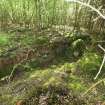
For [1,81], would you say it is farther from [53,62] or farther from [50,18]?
[50,18]

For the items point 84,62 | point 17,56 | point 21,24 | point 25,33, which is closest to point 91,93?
point 84,62

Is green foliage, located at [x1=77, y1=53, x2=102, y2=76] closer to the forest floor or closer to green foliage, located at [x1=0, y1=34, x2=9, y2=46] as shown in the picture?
the forest floor

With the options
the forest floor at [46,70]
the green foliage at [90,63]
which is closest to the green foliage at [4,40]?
the forest floor at [46,70]

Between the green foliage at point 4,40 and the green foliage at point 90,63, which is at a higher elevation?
the green foliage at point 4,40

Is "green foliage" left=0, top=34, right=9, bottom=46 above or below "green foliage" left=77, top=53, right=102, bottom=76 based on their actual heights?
above

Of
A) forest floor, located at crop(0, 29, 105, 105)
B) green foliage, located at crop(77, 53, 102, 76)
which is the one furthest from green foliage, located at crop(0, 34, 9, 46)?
green foliage, located at crop(77, 53, 102, 76)

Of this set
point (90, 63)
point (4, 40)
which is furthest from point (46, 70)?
point (4, 40)

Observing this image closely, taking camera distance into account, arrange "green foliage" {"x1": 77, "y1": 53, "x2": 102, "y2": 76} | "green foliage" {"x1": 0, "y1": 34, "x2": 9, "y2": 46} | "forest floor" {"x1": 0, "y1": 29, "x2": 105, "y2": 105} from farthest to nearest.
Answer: "green foliage" {"x1": 0, "y1": 34, "x2": 9, "y2": 46}, "green foliage" {"x1": 77, "y1": 53, "x2": 102, "y2": 76}, "forest floor" {"x1": 0, "y1": 29, "x2": 105, "y2": 105}

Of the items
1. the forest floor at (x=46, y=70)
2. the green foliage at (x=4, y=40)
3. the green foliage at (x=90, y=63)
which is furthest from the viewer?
the green foliage at (x=4, y=40)

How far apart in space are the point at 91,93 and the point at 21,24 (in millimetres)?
1631

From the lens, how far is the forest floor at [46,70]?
2.21 meters

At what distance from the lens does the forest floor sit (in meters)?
2.21

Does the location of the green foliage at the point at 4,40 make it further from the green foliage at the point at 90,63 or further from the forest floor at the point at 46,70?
the green foliage at the point at 90,63

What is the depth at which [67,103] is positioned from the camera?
2.15 meters
